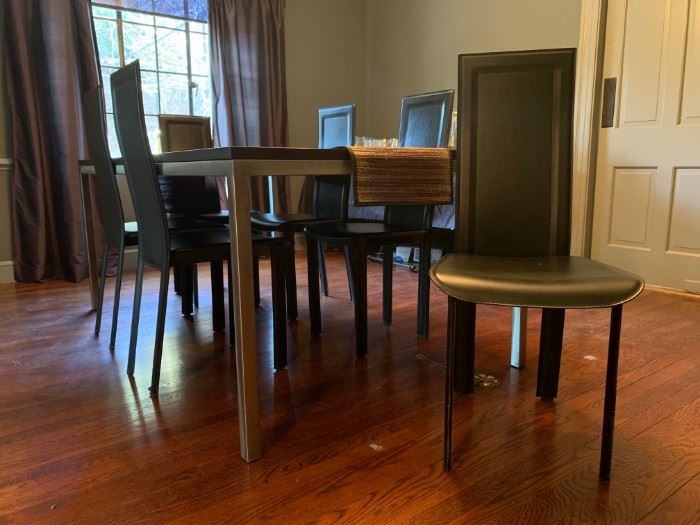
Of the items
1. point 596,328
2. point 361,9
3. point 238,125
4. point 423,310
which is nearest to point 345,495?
point 423,310

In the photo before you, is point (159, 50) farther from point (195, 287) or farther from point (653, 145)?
point (653, 145)

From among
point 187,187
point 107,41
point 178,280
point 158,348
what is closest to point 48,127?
point 107,41

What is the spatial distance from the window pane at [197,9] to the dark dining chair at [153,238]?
241cm

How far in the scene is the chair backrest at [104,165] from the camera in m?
1.95

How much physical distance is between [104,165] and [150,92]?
2.02m

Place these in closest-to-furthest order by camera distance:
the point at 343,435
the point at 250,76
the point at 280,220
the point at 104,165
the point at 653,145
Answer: the point at 343,435
the point at 104,165
the point at 280,220
the point at 653,145
the point at 250,76

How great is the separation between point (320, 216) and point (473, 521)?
5.88ft

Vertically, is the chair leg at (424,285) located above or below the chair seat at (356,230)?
below

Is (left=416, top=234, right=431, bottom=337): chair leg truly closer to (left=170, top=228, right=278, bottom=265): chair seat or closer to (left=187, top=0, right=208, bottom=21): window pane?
(left=170, top=228, right=278, bottom=265): chair seat

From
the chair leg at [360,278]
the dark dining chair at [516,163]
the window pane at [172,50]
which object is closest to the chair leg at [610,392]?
the dark dining chair at [516,163]

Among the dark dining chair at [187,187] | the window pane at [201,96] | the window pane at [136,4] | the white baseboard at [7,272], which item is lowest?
the white baseboard at [7,272]

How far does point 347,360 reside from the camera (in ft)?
6.35

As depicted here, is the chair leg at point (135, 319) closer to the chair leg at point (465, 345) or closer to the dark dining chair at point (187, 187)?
the dark dining chair at point (187, 187)

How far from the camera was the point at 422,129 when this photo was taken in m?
2.35
